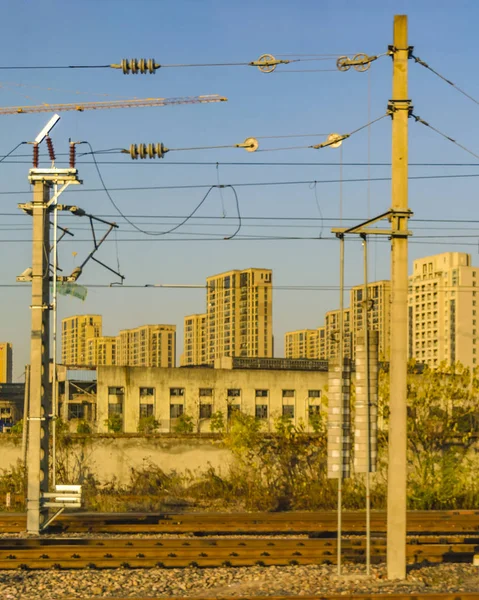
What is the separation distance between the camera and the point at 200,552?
18.0m

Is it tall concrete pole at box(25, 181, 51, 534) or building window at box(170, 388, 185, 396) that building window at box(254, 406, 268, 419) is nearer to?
building window at box(170, 388, 185, 396)

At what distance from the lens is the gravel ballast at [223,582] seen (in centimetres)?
1488

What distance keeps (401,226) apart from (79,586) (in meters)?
8.61

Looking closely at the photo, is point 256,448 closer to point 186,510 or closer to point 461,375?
point 186,510

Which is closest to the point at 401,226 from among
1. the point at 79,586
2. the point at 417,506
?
the point at 79,586

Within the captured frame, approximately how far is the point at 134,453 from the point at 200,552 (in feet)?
51.0

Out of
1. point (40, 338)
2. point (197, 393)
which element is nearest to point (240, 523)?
point (40, 338)

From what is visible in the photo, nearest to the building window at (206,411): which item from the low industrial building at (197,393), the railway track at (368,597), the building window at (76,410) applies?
the low industrial building at (197,393)

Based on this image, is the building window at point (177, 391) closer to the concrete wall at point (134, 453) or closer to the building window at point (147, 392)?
the building window at point (147, 392)

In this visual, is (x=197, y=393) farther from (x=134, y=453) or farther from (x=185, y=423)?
(x=134, y=453)

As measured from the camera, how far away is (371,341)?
16.5 meters

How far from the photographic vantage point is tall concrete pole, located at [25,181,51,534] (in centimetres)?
2206

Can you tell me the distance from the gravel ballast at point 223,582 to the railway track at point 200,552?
1.25ft

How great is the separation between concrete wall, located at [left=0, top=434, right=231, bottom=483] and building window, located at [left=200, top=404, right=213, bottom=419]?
5095 cm
